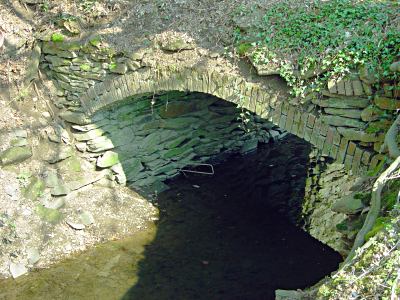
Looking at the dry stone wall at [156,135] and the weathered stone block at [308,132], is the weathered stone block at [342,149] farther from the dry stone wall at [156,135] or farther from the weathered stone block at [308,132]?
the dry stone wall at [156,135]

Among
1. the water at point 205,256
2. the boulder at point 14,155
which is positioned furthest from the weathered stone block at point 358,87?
the boulder at point 14,155

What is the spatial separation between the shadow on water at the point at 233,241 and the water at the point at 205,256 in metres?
0.01

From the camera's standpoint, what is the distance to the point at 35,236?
7180mm

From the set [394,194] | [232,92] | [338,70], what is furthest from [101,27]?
[394,194]

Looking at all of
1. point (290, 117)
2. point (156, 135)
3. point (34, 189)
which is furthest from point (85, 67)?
point (290, 117)

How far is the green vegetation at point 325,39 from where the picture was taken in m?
Answer: 5.15

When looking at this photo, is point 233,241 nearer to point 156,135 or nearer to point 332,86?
point 156,135

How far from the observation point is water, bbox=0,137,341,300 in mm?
6430

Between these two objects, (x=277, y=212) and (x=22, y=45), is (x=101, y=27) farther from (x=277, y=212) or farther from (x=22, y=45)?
(x=277, y=212)

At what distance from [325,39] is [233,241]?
10.4 feet

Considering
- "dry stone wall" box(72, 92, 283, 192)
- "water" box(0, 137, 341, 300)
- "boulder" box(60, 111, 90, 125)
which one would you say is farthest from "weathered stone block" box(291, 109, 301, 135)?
"boulder" box(60, 111, 90, 125)

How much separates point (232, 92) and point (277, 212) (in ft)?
9.16

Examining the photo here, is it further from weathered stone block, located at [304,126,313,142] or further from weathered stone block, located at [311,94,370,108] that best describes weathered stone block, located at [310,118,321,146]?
weathered stone block, located at [311,94,370,108]

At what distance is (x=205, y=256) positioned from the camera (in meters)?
7.04
